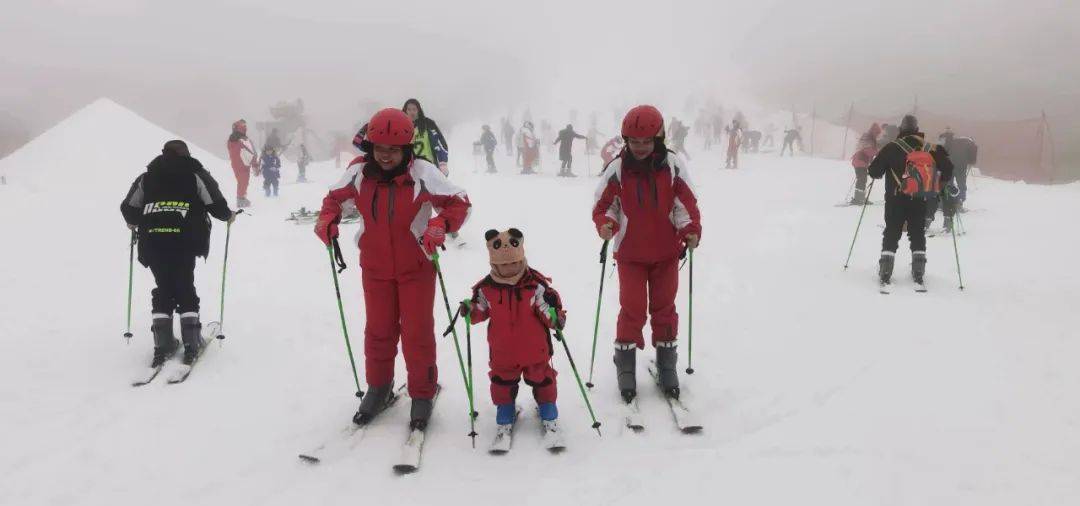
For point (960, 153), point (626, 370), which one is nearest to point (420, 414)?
point (626, 370)

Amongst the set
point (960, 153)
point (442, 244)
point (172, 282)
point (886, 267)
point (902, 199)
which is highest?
point (960, 153)

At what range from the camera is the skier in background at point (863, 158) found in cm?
1326

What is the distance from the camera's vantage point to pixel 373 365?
163 inches

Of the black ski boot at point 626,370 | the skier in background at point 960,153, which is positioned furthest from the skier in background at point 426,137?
the skier in background at point 960,153

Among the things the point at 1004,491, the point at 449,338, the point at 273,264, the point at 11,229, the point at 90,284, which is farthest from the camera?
the point at 11,229

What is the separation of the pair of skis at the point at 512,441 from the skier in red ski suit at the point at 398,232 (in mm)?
562

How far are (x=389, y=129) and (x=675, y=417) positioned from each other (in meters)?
2.79

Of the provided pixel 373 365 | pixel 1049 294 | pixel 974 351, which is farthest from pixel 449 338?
pixel 1049 294

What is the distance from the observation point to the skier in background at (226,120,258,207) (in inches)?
537

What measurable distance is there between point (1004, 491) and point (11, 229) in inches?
560

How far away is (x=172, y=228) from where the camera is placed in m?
5.04

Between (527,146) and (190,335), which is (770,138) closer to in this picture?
(527,146)

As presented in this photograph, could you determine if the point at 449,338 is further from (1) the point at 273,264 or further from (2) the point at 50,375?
(1) the point at 273,264

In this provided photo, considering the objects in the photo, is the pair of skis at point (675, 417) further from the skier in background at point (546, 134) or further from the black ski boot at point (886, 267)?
the skier in background at point (546, 134)
